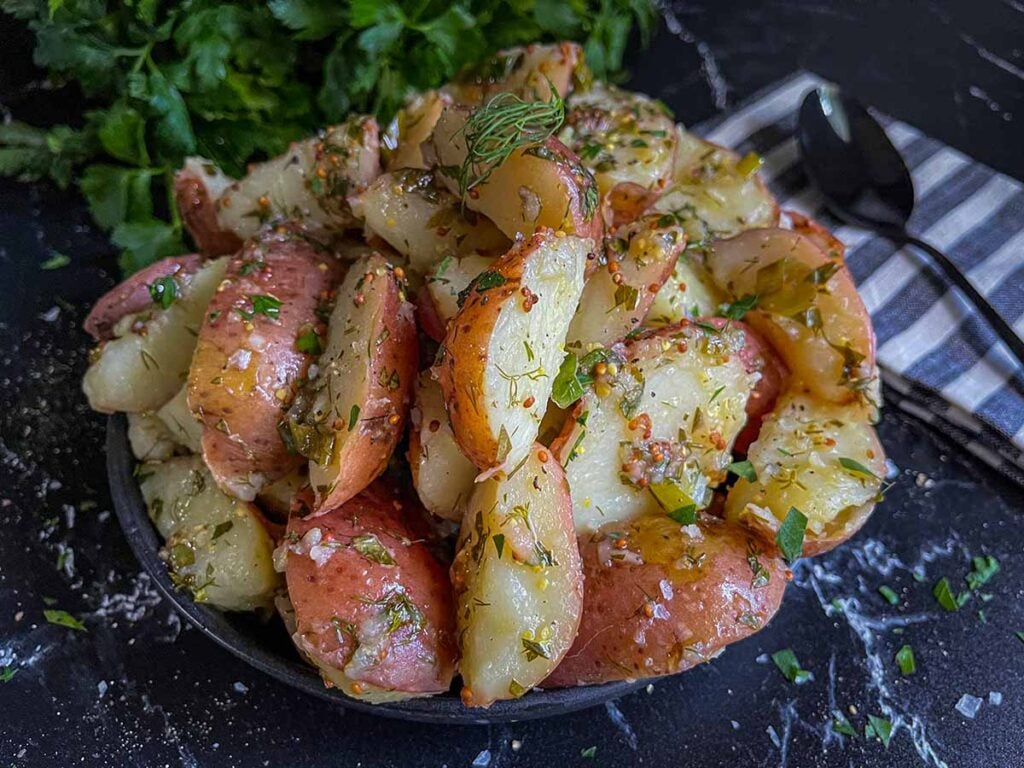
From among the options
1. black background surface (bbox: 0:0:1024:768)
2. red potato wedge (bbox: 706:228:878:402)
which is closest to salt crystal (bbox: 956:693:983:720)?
black background surface (bbox: 0:0:1024:768)

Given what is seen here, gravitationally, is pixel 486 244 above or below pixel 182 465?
above

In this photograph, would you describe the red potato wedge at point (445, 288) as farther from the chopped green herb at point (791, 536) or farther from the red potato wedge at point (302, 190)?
the chopped green herb at point (791, 536)

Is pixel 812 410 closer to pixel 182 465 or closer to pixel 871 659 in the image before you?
pixel 871 659

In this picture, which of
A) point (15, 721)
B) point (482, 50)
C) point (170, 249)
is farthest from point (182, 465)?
point (482, 50)

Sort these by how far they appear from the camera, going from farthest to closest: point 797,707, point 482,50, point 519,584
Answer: point 482,50 < point 797,707 < point 519,584

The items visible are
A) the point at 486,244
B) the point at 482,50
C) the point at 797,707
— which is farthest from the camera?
the point at 482,50

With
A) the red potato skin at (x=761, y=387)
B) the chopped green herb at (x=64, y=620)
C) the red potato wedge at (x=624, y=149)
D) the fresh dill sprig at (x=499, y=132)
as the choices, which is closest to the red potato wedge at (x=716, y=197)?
the red potato wedge at (x=624, y=149)

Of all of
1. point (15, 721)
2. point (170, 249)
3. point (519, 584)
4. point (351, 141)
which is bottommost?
point (15, 721)

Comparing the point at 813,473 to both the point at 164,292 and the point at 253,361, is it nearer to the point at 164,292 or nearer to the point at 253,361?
the point at 253,361
